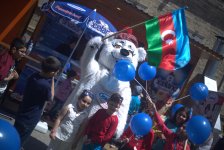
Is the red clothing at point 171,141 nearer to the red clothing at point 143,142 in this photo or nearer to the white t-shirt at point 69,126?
the red clothing at point 143,142

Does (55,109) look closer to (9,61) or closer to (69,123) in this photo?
(9,61)

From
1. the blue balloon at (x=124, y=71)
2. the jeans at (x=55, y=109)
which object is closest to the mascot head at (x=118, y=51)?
the blue balloon at (x=124, y=71)

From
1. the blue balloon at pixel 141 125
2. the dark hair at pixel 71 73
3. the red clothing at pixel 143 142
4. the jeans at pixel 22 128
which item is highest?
the blue balloon at pixel 141 125

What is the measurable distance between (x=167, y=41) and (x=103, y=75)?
4.28ft

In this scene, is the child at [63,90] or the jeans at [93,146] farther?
the child at [63,90]

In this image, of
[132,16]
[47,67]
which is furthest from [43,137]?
[132,16]

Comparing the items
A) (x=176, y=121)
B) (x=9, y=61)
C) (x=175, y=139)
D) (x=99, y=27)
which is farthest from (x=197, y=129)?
(x=99, y=27)

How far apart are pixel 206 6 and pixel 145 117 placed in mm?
10274

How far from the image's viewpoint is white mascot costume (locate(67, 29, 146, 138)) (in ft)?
19.8

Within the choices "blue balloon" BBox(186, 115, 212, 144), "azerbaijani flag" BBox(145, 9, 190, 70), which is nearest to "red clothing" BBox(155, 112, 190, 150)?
"blue balloon" BBox(186, 115, 212, 144)

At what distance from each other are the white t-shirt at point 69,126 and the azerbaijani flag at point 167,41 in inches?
72.5

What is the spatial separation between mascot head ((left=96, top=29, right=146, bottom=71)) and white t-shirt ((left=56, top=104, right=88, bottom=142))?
55.8 inches

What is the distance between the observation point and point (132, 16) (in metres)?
9.99

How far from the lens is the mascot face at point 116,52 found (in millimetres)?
6355
